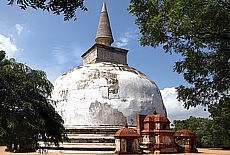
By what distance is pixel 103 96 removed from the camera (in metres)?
18.4

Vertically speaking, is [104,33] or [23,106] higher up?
[104,33]

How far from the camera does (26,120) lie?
723 centimetres

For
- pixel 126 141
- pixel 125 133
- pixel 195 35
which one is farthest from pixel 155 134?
pixel 195 35

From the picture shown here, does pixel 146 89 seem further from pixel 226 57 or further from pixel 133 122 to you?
pixel 226 57

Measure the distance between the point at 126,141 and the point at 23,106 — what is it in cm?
1011

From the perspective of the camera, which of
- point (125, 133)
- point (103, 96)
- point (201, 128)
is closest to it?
point (125, 133)

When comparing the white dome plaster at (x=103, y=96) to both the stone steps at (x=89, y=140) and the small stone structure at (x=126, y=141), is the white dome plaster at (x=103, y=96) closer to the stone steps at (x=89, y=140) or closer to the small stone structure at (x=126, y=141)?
the stone steps at (x=89, y=140)

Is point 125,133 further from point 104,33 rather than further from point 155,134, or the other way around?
point 104,33

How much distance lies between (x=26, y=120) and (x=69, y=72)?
14459mm

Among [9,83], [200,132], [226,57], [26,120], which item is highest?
[226,57]

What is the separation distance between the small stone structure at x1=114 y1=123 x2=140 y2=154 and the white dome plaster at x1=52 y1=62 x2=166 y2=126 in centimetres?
163

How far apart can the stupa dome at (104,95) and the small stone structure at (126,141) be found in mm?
1627

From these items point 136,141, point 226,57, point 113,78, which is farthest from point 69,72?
point 226,57

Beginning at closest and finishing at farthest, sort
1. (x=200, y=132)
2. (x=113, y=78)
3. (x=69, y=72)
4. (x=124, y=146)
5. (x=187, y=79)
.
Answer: (x=187, y=79)
(x=124, y=146)
(x=113, y=78)
(x=69, y=72)
(x=200, y=132)
